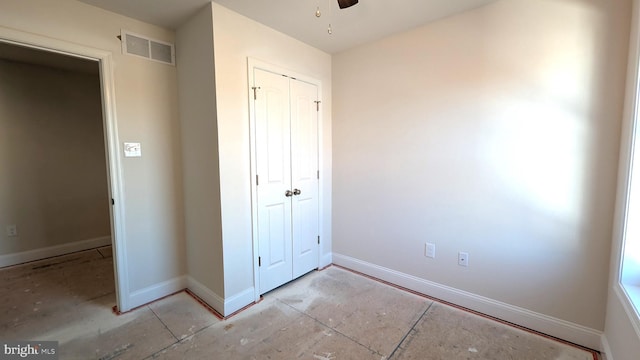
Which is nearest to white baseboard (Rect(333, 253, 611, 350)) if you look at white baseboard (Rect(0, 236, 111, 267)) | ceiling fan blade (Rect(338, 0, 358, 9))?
ceiling fan blade (Rect(338, 0, 358, 9))

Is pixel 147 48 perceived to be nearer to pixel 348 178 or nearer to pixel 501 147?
pixel 348 178

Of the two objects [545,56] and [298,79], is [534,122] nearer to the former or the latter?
[545,56]

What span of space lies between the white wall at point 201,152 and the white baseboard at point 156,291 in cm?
13

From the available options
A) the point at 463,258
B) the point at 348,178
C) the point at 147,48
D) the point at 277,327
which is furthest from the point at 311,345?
the point at 147,48

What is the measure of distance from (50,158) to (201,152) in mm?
2625

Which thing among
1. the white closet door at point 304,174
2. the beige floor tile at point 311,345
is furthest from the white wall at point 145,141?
the beige floor tile at point 311,345

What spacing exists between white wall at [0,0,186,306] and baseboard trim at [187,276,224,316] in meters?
0.16

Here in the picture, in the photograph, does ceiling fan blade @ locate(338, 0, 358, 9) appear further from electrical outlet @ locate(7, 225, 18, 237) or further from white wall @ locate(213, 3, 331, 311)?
electrical outlet @ locate(7, 225, 18, 237)

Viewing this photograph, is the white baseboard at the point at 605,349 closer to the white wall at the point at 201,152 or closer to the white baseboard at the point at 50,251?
the white wall at the point at 201,152

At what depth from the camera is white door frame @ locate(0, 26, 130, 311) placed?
6.42 ft

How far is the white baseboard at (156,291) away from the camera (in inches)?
91.8

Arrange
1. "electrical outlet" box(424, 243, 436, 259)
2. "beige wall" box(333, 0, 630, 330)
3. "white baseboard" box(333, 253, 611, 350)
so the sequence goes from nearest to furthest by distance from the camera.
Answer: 1. "beige wall" box(333, 0, 630, 330)
2. "white baseboard" box(333, 253, 611, 350)
3. "electrical outlet" box(424, 243, 436, 259)

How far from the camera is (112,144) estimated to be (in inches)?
85.5

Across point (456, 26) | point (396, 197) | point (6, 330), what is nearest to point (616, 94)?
point (456, 26)
